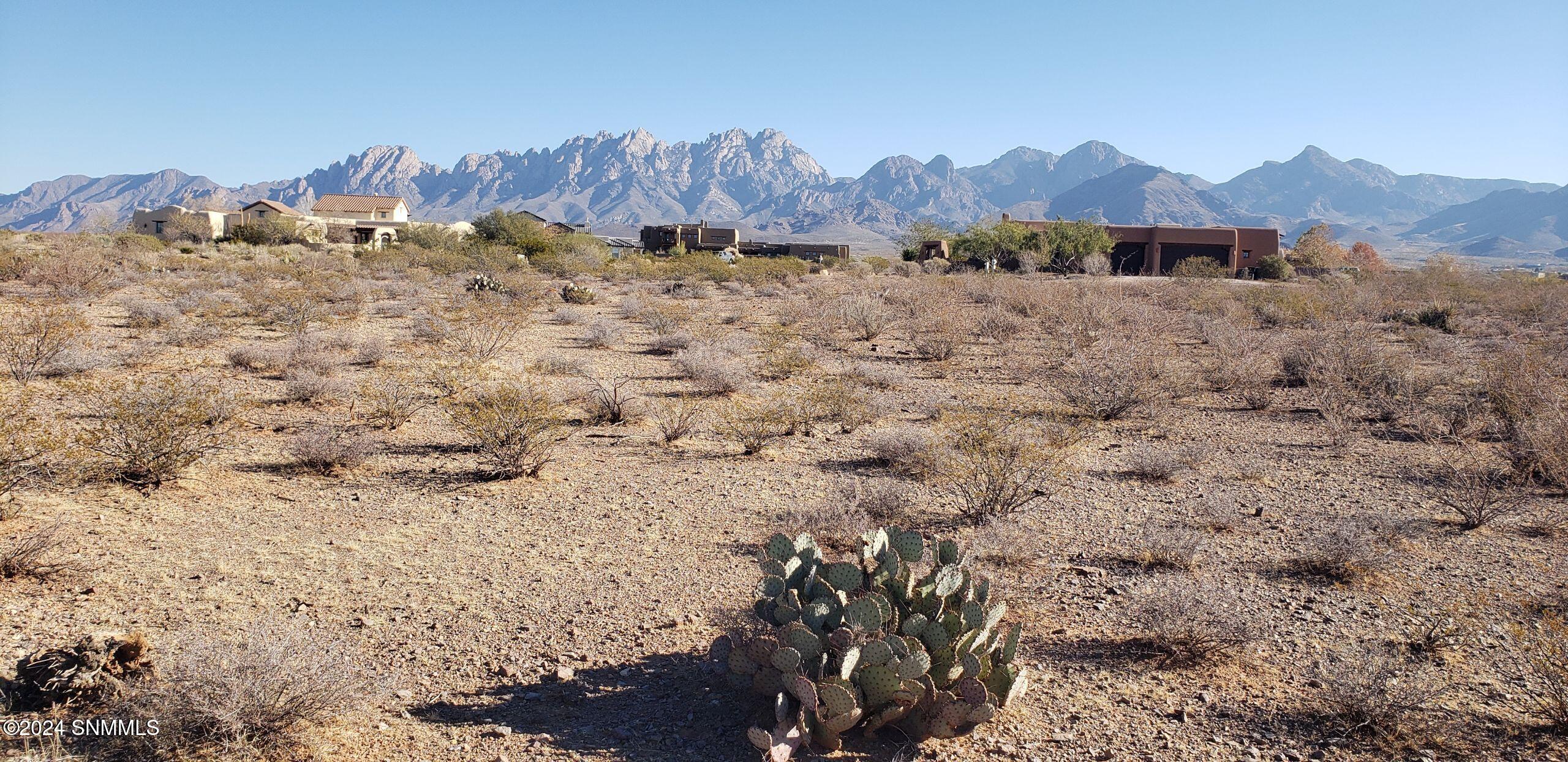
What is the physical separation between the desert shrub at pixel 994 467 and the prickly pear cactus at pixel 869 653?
9.48 feet

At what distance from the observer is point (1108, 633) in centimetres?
546

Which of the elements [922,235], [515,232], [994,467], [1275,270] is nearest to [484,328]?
[994,467]

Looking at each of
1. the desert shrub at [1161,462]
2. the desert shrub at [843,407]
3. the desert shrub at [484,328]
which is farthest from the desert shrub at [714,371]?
the desert shrub at [1161,462]

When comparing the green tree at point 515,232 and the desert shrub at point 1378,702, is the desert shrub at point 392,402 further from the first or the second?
the green tree at point 515,232

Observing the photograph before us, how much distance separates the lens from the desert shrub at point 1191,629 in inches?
200

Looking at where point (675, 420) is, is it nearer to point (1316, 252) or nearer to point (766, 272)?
point (766, 272)

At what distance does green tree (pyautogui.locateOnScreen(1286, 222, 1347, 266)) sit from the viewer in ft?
200

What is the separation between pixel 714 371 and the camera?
13.2m

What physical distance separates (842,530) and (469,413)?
163 inches

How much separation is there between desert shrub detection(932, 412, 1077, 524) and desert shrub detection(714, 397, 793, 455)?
2053mm

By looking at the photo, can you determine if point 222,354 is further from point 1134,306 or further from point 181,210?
point 181,210

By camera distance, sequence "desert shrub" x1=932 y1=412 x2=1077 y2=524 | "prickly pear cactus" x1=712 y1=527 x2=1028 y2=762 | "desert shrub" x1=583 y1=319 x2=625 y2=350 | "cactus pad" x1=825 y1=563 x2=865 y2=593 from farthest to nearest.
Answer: "desert shrub" x1=583 y1=319 x2=625 y2=350, "desert shrub" x1=932 y1=412 x2=1077 y2=524, "cactus pad" x1=825 y1=563 x2=865 y2=593, "prickly pear cactus" x1=712 y1=527 x2=1028 y2=762

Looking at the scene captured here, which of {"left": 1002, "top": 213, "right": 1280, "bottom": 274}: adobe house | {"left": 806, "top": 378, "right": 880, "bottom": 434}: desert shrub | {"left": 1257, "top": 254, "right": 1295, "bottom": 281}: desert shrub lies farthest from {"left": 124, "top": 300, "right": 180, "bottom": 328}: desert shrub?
{"left": 1257, "top": 254, "right": 1295, "bottom": 281}: desert shrub

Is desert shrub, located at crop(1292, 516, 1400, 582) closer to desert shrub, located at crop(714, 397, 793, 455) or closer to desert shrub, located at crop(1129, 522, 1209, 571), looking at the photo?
desert shrub, located at crop(1129, 522, 1209, 571)
